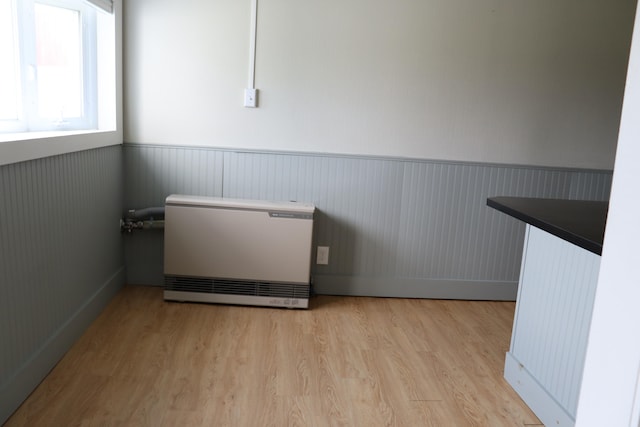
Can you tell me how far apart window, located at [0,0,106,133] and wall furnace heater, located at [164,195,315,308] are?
0.76 meters

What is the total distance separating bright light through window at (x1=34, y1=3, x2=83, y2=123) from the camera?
252cm

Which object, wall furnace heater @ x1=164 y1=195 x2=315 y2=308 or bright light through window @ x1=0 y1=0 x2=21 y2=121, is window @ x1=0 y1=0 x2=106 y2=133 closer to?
bright light through window @ x1=0 y1=0 x2=21 y2=121

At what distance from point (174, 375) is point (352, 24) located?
2223 millimetres

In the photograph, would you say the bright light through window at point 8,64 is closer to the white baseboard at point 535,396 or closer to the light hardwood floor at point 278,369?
the light hardwood floor at point 278,369

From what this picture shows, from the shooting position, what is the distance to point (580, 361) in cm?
202

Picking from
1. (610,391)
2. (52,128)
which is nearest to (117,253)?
(52,128)

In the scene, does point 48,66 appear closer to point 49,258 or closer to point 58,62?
point 58,62

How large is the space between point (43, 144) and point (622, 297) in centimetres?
218

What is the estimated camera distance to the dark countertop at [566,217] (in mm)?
1827

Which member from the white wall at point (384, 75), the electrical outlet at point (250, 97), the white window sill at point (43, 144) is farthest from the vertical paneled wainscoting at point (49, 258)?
the electrical outlet at point (250, 97)

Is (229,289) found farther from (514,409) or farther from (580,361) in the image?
(580,361)

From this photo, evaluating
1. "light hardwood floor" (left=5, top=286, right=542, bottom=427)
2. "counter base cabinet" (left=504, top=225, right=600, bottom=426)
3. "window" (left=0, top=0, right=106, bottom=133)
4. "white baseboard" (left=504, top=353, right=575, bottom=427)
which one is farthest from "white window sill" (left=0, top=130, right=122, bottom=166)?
"white baseboard" (left=504, top=353, right=575, bottom=427)

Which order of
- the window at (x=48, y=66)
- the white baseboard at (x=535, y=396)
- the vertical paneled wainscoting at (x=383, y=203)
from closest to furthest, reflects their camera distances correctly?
the white baseboard at (x=535, y=396) < the window at (x=48, y=66) < the vertical paneled wainscoting at (x=383, y=203)

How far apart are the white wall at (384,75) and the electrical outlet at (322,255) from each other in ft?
2.05
